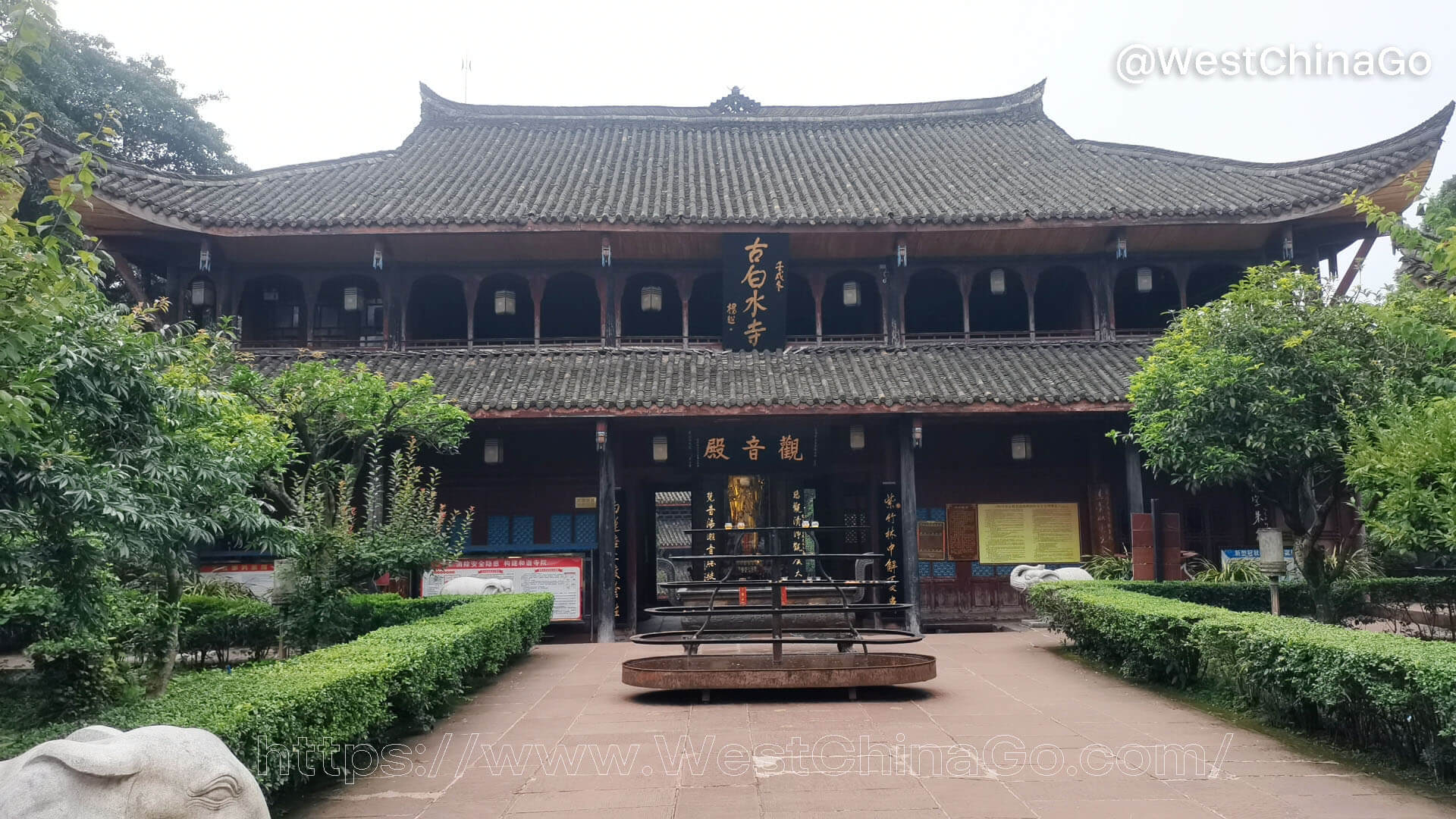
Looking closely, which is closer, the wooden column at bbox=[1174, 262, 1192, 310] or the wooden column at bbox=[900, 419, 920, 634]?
the wooden column at bbox=[900, 419, 920, 634]

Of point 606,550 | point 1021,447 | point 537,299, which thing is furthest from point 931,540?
point 537,299

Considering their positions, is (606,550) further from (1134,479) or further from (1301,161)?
(1301,161)

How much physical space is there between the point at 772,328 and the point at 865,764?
939cm

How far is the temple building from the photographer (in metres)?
12.8

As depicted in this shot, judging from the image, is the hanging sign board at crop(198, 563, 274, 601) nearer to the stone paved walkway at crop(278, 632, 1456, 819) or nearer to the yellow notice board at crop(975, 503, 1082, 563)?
the stone paved walkway at crop(278, 632, 1456, 819)

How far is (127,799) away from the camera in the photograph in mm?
3010

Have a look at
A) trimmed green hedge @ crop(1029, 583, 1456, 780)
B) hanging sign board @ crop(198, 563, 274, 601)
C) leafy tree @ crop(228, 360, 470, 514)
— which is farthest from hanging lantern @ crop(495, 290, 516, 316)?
trimmed green hedge @ crop(1029, 583, 1456, 780)

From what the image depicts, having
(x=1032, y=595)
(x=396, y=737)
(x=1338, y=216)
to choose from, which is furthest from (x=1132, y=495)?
(x=396, y=737)

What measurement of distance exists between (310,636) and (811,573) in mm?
10115

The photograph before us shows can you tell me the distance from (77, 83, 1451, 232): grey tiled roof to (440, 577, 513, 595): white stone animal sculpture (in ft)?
15.9

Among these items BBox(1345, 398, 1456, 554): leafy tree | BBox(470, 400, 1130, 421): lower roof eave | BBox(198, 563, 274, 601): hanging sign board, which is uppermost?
BBox(470, 400, 1130, 421): lower roof eave

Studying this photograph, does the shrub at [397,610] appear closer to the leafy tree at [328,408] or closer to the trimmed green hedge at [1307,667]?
the leafy tree at [328,408]

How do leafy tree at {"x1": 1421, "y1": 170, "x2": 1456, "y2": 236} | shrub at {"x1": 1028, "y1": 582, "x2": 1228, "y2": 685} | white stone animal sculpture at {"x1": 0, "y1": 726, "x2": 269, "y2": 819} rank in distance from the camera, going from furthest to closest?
leafy tree at {"x1": 1421, "y1": 170, "x2": 1456, "y2": 236} < shrub at {"x1": 1028, "y1": 582, "x2": 1228, "y2": 685} < white stone animal sculpture at {"x1": 0, "y1": 726, "x2": 269, "y2": 819}

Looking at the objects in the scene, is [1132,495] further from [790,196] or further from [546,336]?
[546,336]
